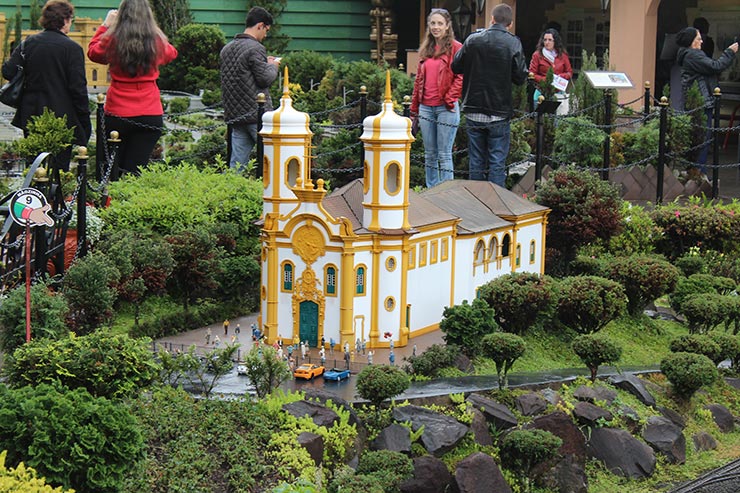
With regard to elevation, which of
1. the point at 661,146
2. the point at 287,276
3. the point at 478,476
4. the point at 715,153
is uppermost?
the point at 661,146

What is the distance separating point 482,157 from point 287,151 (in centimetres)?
571

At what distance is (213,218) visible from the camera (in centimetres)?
1998

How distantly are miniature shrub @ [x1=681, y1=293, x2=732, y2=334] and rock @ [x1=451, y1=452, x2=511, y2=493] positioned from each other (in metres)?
5.66

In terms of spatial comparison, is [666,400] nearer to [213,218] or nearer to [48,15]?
[213,218]

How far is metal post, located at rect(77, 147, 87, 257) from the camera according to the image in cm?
1778

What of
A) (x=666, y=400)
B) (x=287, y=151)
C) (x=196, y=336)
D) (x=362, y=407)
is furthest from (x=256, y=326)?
(x=666, y=400)

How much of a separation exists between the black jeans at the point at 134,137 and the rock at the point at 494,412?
729 cm

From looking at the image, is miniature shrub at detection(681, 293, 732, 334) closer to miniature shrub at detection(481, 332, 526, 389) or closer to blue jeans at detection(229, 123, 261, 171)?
miniature shrub at detection(481, 332, 526, 389)

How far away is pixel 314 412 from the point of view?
14.7 m

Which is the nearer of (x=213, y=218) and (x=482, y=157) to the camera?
(x=213, y=218)

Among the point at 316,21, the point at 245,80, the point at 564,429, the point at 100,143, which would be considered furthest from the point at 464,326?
the point at 316,21

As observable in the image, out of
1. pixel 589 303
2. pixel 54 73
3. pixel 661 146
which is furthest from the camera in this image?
pixel 661 146

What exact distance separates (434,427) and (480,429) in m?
0.61

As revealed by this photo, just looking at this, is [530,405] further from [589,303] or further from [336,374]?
[589,303]
